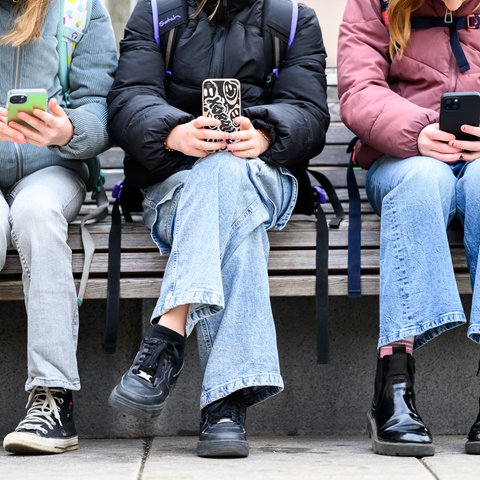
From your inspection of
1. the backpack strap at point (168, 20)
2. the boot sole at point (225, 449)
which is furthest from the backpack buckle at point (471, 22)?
the boot sole at point (225, 449)

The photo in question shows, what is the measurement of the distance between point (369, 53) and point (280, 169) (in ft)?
2.01

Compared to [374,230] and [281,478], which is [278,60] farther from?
[281,478]

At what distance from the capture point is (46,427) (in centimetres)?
320

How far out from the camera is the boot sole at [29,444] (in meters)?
3.10

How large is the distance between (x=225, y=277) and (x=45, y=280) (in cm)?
60

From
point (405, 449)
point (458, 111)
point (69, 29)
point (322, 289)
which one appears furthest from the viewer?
point (69, 29)

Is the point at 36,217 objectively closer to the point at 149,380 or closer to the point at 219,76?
the point at 149,380

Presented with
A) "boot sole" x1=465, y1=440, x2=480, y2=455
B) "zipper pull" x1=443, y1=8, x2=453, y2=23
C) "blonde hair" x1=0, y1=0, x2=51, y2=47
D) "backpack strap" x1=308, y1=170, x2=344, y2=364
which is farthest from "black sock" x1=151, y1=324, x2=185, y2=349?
"zipper pull" x1=443, y1=8, x2=453, y2=23

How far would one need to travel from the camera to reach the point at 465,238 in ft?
11.0

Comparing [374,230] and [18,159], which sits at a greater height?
[18,159]

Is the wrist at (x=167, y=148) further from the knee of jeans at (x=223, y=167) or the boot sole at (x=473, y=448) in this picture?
the boot sole at (x=473, y=448)

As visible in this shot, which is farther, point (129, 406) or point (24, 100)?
point (24, 100)

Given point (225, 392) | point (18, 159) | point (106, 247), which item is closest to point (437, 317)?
point (225, 392)

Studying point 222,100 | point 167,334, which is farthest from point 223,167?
point 167,334
